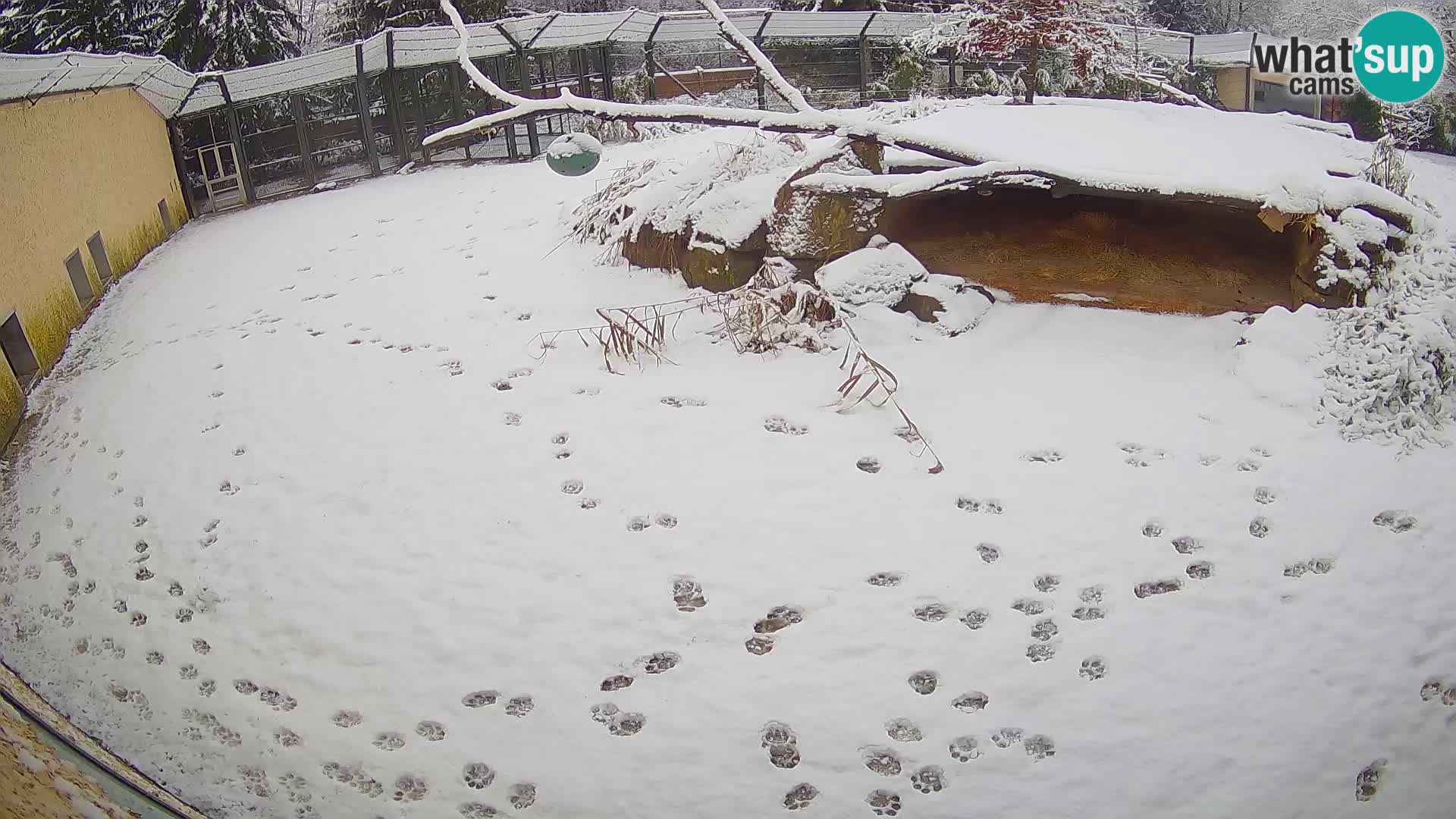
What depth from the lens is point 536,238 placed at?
8438mm

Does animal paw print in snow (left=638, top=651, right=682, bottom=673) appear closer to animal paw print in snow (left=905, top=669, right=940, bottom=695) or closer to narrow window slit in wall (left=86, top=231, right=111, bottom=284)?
animal paw print in snow (left=905, top=669, right=940, bottom=695)

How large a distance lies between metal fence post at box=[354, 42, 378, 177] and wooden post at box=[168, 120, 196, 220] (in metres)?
2.32

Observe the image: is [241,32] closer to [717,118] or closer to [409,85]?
[409,85]

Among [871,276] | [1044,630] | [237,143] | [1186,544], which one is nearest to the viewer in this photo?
[1044,630]

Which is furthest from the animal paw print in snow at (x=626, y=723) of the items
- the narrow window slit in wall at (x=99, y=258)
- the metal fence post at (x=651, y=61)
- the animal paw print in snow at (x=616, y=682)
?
the metal fence post at (x=651, y=61)

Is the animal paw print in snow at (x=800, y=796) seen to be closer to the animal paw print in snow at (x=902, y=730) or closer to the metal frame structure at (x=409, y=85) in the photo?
the animal paw print in snow at (x=902, y=730)

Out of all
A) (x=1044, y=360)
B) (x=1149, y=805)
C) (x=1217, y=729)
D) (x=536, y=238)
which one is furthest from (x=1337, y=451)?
(x=536, y=238)

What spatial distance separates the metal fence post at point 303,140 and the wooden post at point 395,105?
1.21 m

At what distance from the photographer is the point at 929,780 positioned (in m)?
2.97

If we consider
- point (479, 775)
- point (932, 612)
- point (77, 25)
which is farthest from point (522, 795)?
point (77, 25)

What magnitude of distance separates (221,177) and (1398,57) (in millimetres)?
18339

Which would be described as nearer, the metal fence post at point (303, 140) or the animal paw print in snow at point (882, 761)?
the animal paw print in snow at point (882, 761)

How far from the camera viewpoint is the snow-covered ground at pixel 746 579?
3.04m

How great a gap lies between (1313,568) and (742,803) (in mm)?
2642
